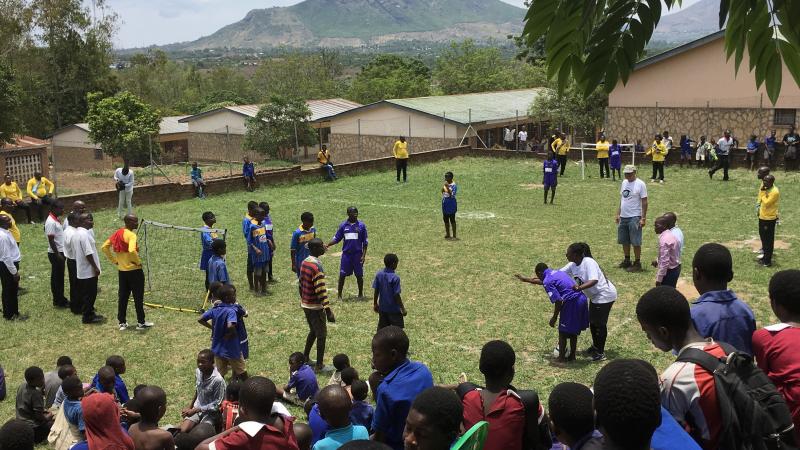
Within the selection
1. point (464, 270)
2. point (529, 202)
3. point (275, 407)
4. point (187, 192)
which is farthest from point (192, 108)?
point (275, 407)

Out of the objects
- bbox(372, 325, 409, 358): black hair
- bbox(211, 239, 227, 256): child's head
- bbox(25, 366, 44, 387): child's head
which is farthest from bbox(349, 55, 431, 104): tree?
bbox(372, 325, 409, 358): black hair

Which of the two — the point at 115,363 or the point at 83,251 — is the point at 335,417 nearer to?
the point at 115,363

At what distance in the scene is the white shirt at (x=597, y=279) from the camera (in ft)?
31.0

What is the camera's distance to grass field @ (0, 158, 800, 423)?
10.2 m

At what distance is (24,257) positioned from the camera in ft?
53.7

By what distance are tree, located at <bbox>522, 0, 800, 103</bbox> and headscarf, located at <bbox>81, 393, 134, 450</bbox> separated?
14.9ft

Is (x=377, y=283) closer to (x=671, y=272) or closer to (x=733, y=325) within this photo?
(x=671, y=272)

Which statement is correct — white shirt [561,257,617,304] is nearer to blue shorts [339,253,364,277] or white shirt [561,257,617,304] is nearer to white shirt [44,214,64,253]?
blue shorts [339,253,364,277]

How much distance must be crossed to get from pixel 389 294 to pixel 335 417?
4.68 m

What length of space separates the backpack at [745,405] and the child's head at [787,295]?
91cm

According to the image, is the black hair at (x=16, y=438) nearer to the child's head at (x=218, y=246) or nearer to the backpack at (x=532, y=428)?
the backpack at (x=532, y=428)

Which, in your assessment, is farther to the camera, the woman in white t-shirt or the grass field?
the grass field

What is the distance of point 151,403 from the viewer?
6.21m

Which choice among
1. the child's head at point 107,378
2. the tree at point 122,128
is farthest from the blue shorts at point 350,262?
the tree at point 122,128
